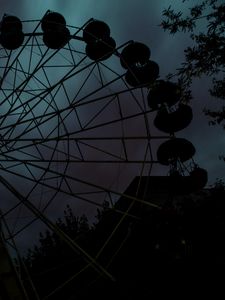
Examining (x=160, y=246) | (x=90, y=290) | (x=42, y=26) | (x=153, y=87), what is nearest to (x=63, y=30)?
(x=42, y=26)

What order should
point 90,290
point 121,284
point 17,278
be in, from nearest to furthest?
point 17,278 < point 121,284 < point 90,290

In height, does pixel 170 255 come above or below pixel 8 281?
above

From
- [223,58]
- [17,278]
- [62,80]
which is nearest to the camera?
[17,278]

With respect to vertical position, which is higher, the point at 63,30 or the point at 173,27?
the point at 173,27

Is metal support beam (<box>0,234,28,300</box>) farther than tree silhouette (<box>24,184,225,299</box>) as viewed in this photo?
No

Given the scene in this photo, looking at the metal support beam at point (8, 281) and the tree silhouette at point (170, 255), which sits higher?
the tree silhouette at point (170, 255)

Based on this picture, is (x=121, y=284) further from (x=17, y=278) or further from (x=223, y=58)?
(x=223, y=58)

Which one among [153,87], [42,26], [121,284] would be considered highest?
[42,26]

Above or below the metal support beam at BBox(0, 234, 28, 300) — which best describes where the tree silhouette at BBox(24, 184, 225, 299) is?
above

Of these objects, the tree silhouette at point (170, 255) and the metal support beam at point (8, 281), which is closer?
the metal support beam at point (8, 281)

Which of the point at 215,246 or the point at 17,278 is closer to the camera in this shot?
the point at 17,278

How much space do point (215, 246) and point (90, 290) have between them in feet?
12.9

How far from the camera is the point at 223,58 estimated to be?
1627 cm

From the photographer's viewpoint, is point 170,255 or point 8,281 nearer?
point 8,281
